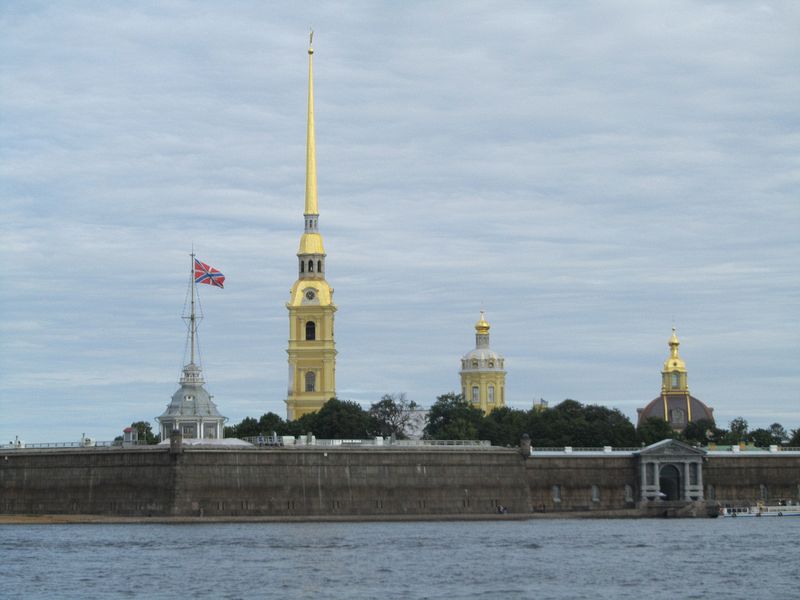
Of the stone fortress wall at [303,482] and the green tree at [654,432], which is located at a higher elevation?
the green tree at [654,432]

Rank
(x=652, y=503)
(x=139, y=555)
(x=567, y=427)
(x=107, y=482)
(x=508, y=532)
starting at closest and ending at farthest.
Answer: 1. (x=139, y=555)
2. (x=508, y=532)
3. (x=107, y=482)
4. (x=652, y=503)
5. (x=567, y=427)

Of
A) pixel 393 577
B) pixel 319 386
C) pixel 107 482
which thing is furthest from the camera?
pixel 319 386

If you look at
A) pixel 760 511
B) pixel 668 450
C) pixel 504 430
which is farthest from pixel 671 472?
pixel 504 430

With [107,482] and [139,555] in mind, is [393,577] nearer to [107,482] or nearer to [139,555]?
[139,555]

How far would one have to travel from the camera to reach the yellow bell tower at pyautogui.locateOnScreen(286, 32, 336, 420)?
177 m

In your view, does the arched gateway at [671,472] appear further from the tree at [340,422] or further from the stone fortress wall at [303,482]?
the tree at [340,422]

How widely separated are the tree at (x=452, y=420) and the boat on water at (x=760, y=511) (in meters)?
28.5

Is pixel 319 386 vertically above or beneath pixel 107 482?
above

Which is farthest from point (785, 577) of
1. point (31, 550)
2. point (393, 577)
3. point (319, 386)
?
point (319, 386)

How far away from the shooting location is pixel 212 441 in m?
121

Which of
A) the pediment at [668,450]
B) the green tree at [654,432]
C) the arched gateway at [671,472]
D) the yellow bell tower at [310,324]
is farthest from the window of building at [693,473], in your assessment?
the yellow bell tower at [310,324]

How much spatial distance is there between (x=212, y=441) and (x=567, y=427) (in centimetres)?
4617

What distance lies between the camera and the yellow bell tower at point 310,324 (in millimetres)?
177375

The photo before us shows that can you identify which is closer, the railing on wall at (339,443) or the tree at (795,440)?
the railing on wall at (339,443)
